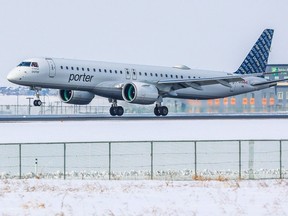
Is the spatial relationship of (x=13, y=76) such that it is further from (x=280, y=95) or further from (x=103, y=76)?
(x=280, y=95)

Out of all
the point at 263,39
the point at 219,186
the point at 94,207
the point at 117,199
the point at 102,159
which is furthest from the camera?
the point at 263,39

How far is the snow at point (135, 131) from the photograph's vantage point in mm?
48037

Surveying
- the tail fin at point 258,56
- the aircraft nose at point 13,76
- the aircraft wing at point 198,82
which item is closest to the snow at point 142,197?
the aircraft nose at point 13,76

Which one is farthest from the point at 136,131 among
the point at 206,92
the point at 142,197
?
the point at 142,197

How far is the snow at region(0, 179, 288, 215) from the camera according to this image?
20766mm

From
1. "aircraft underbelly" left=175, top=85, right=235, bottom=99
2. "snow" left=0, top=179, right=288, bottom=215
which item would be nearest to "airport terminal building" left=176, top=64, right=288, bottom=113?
"aircraft underbelly" left=175, top=85, right=235, bottom=99

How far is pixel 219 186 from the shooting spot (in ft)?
89.9

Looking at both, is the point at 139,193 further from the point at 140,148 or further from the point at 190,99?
the point at 190,99

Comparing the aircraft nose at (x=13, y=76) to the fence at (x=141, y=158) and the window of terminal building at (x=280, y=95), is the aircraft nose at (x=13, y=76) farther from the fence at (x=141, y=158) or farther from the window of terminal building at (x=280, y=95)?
the window of terminal building at (x=280, y=95)

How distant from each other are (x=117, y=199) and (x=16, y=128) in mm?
33013

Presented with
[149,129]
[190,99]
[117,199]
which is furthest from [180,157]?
[117,199]

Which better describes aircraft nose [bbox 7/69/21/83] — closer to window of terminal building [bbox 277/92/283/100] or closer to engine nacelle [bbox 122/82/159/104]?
engine nacelle [bbox 122/82/159/104]

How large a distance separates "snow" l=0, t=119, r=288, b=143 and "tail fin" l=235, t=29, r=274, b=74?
55.7ft

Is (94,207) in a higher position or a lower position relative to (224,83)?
lower
